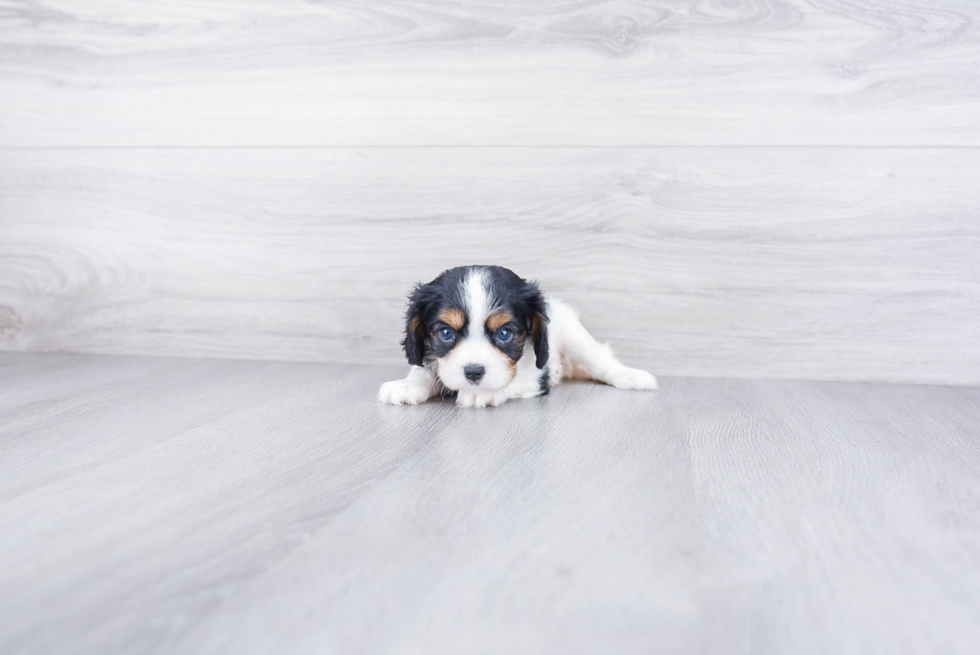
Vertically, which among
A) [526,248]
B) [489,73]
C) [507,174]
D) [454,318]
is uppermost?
[489,73]

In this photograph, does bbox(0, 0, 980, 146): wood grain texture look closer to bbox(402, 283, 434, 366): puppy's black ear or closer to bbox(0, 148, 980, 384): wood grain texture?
bbox(0, 148, 980, 384): wood grain texture

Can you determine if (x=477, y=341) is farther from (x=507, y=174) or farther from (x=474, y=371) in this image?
(x=507, y=174)

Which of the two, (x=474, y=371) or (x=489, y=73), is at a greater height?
(x=489, y=73)

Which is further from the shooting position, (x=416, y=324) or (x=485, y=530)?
(x=416, y=324)

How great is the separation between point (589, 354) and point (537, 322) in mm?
269

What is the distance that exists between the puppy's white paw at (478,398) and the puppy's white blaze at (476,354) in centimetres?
4

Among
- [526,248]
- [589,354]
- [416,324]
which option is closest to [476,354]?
[416,324]

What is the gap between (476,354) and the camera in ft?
5.08

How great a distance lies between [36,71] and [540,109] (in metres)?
1.67

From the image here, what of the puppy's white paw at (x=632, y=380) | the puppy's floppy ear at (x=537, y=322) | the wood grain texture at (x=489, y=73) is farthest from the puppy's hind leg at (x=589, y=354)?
the wood grain texture at (x=489, y=73)

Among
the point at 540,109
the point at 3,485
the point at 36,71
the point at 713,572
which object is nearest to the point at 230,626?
the point at 713,572

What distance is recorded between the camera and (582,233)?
2043 mm

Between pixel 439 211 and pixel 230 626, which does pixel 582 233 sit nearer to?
pixel 439 211

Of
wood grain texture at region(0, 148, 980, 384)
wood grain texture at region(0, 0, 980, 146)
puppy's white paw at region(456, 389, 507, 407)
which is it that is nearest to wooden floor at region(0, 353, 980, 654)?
puppy's white paw at region(456, 389, 507, 407)
